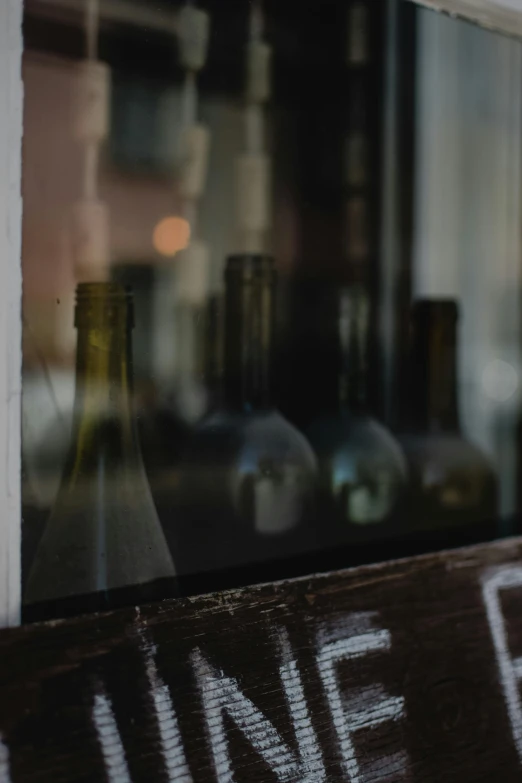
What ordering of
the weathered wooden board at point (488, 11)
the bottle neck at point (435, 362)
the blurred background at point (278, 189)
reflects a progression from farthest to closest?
1. the bottle neck at point (435, 362)
2. the weathered wooden board at point (488, 11)
3. the blurred background at point (278, 189)

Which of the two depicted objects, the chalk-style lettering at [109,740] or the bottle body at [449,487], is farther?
the bottle body at [449,487]

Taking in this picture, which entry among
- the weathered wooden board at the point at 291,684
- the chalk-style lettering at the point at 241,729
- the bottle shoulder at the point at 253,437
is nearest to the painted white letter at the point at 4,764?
the weathered wooden board at the point at 291,684

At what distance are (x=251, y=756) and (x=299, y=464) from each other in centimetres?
21

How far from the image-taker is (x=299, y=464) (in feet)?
1.82

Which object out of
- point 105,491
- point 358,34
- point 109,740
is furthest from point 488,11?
point 109,740

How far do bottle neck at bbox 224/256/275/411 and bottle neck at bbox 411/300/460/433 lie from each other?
17cm

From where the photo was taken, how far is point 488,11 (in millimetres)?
561

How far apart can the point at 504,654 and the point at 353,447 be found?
0.18 m

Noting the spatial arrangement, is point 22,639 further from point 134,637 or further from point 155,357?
point 155,357

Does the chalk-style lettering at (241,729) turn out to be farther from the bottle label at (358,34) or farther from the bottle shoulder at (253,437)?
the bottle label at (358,34)

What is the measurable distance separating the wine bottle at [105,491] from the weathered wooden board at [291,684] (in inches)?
2.3

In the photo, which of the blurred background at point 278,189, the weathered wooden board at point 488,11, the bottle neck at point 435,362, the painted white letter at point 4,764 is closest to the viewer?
the painted white letter at point 4,764

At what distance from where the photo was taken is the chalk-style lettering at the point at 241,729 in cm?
39

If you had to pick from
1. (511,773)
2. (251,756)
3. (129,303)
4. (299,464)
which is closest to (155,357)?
(129,303)
